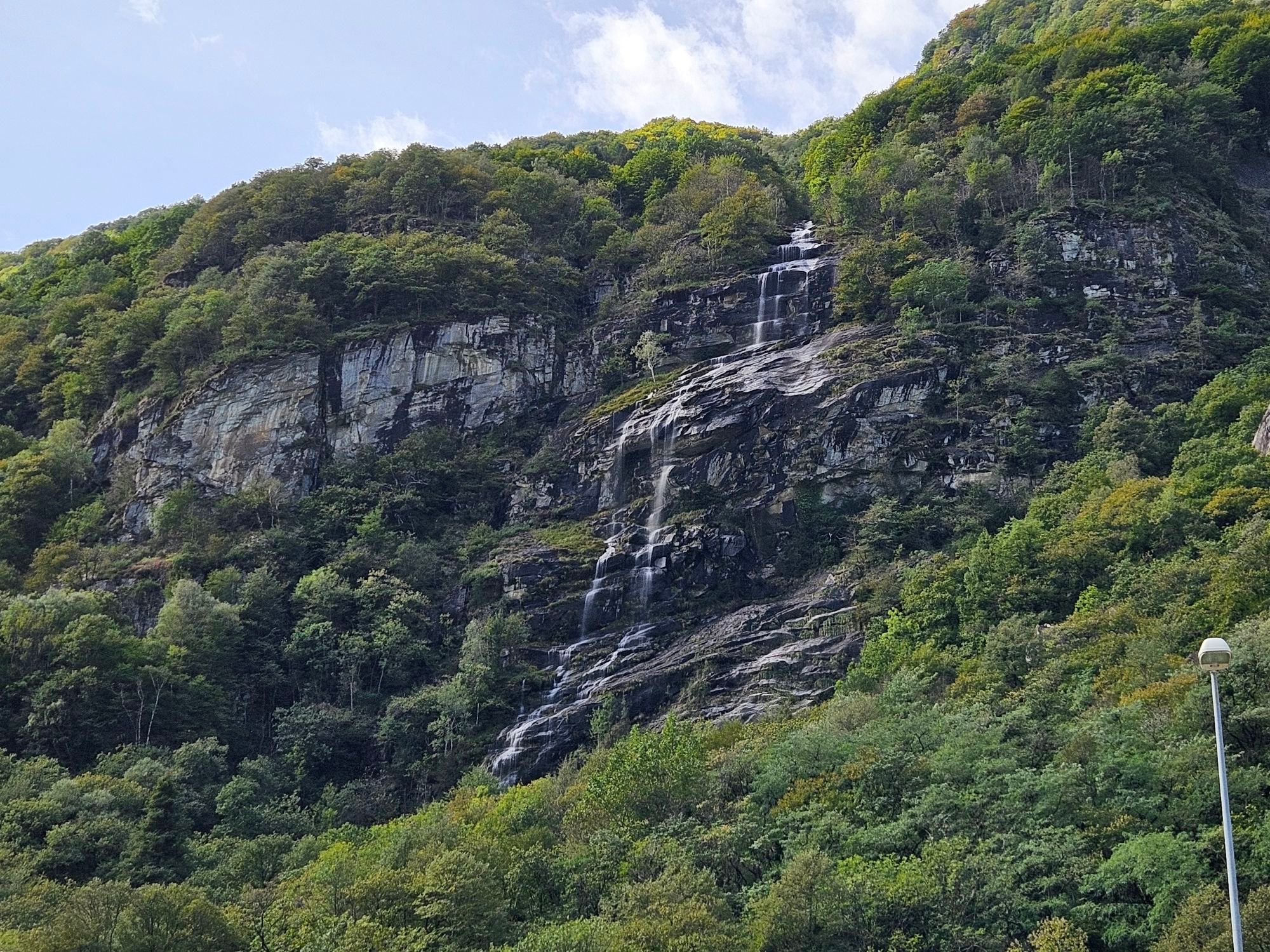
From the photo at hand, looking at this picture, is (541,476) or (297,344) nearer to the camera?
(541,476)

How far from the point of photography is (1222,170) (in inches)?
2746

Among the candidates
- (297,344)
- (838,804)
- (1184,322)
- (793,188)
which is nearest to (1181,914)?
(838,804)

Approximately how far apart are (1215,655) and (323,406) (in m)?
57.3

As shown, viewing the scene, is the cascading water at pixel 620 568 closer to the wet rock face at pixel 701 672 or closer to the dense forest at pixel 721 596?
the wet rock face at pixel 701 672

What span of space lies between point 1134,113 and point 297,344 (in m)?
50.2

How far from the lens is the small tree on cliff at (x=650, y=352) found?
2662 inches

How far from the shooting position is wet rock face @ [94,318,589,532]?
65.1 m

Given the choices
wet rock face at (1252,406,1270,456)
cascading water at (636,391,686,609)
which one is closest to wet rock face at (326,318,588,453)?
cascading water at (636,391,686,609)

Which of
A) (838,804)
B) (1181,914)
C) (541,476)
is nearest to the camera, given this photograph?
(1181,914)

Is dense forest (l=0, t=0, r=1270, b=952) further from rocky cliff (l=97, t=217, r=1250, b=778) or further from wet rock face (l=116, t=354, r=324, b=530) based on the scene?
wet rock face (l=116, t=354, r=324, b=530)

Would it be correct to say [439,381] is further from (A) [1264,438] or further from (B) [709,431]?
(A) [1264,438]

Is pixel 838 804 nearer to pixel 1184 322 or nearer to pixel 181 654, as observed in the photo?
pixel 181 654

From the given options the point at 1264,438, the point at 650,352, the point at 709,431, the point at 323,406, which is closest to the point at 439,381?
the point at 323,406

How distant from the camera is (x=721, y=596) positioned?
178ft
